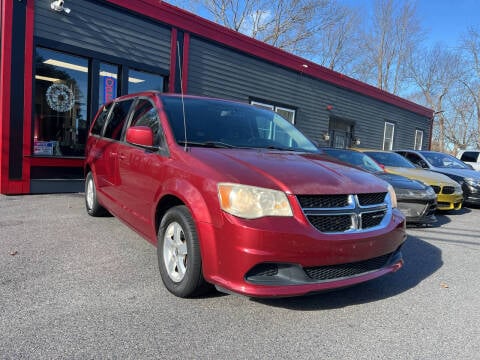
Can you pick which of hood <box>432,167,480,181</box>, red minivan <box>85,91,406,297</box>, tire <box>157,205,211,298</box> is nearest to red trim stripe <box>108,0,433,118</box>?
red minivan <box>85,91,406,297</box>

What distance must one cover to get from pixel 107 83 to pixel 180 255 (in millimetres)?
6583

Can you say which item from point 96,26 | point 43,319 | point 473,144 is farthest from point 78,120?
point 473,144

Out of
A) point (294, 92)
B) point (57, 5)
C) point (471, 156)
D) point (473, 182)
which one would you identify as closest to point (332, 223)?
point (57, 5)

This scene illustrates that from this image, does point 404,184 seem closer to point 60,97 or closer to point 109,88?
point 109,88

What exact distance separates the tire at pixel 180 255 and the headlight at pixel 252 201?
15.5 inches

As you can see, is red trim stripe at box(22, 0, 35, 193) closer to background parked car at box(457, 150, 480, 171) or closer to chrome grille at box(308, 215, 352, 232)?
chrome grille at box(308, 215, 352, 232)

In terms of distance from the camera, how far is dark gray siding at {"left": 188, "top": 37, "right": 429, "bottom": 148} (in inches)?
397

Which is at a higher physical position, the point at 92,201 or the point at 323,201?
the point at 323,201

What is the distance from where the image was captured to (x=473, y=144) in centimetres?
3431

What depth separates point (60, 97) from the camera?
25.5 ft

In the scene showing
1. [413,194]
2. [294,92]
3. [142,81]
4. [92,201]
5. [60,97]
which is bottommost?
[92,201]

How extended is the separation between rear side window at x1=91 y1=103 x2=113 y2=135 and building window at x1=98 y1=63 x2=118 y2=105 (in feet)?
9.57

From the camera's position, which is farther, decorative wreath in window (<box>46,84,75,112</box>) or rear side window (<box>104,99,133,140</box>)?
decorative wreath in window (<box>46,84,75,112</box>)

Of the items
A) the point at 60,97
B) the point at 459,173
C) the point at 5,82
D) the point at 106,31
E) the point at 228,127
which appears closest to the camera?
the point at 228,127
